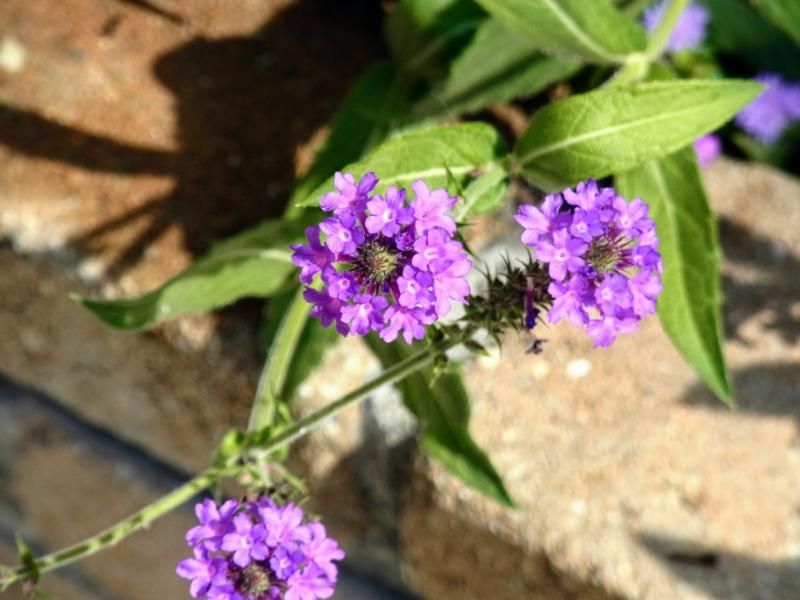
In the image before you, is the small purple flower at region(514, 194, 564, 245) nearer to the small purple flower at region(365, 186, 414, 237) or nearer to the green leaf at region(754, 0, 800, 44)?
the small purple flower at region(365, 186, 414, 237)

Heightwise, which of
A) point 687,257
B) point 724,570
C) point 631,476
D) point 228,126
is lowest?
point 724,570

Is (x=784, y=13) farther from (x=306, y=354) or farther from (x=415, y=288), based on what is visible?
(x=415, y=288)

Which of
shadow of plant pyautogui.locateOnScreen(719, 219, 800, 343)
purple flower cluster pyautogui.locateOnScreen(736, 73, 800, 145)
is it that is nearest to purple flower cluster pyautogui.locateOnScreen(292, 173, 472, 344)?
shadow of plant pyautogui.locateOnScreen(719, 219, 800, 343)

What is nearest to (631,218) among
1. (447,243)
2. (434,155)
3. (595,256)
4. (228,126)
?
(595,256)

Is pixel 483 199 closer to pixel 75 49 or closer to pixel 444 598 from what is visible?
pixel 444 598

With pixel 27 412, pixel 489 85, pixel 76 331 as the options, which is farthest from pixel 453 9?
pixel 27 412

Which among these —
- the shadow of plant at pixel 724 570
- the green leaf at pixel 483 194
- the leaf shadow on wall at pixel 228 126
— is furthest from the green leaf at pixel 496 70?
the shadow of plant at pixel 724 570
